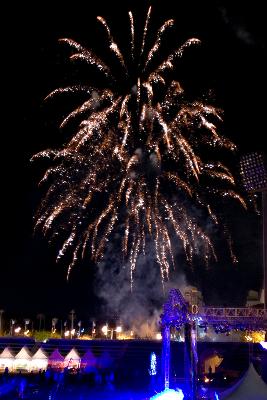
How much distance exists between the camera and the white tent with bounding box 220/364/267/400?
13891 millimetres

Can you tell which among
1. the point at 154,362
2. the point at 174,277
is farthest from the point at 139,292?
the point at 154,362

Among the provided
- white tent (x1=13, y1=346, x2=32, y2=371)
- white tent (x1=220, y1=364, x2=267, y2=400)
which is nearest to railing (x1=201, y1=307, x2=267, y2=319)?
white tent (x1=220, y1=364, x2=267, y2=400)

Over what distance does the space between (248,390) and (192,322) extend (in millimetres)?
4701

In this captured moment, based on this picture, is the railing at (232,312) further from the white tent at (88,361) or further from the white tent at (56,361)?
the white tent at (56,361)

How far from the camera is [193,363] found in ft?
58.5

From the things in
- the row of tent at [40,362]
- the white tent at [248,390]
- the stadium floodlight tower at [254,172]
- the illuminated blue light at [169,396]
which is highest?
the stadium floodlight tower at [254,172]

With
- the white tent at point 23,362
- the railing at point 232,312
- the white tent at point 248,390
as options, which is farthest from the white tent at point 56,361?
the white tent at point 248,390

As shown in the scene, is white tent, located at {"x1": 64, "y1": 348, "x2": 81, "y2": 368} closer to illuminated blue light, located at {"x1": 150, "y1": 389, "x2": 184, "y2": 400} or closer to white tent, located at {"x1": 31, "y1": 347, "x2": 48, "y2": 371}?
white tent, located at {"x1": 31, "y1": 347, "x2": 48, "y2": 371}

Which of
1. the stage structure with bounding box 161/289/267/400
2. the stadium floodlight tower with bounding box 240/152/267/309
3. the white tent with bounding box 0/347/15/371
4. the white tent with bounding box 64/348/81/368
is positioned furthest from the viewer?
the stadium floodlight tower with bounding box 240/152/267/309

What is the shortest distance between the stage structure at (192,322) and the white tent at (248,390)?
3.02 m

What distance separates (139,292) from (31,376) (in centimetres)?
3826

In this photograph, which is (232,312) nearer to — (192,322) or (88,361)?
(192,322)

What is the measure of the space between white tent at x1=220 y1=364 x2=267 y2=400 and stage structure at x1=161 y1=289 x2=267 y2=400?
9.91 ft

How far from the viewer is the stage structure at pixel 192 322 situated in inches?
707
